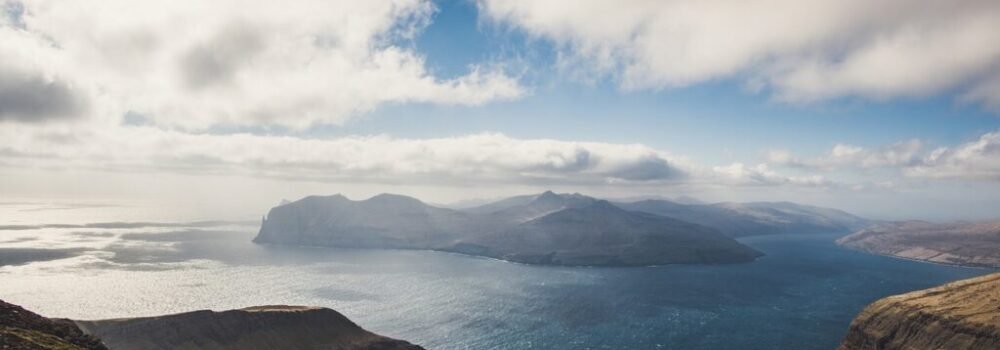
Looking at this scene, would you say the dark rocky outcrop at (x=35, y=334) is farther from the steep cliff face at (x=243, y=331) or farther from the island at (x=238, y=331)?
the steep cliff face at (x=243, y=331)

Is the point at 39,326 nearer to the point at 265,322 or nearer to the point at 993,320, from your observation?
the point at 265,322

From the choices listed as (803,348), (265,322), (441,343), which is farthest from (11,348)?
(803,348)

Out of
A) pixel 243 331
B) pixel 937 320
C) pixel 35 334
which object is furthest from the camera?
pixel 937 320

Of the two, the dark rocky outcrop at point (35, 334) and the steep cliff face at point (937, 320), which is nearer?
the dark rocky outcrop at point (35, 334)

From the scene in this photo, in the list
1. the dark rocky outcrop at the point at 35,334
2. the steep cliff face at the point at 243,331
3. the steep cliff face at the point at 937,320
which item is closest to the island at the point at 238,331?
the steep cliff face at the point at 243,331

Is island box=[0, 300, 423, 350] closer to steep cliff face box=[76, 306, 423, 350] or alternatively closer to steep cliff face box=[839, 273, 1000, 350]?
steep cliff face box=[76, 306, 423, 350]

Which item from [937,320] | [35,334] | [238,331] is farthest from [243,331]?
[937,320]

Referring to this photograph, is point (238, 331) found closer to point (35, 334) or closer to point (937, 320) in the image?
point (35, 334)
